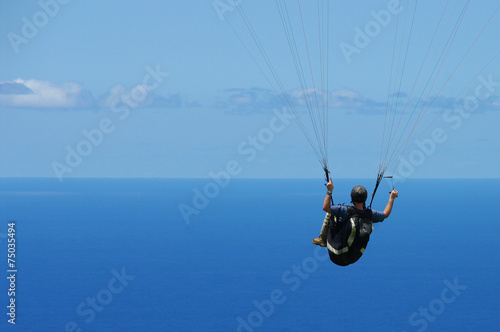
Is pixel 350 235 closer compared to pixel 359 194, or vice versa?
pixel 359 194

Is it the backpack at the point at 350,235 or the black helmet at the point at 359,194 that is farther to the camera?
the backpack at the point at 350,235

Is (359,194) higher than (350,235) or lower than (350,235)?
higher

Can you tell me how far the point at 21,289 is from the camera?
183 m

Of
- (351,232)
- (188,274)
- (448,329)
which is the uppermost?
(188,274)

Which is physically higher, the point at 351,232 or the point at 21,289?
the point at 21,289

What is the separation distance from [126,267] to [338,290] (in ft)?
210

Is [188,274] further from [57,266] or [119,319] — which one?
[57,266]

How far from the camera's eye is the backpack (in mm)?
14109

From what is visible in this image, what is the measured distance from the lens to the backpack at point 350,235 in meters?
14.1

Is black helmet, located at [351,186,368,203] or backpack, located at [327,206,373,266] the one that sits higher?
black helmet, located at [351,186,368,203]

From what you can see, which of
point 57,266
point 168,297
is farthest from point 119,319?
point 57,266

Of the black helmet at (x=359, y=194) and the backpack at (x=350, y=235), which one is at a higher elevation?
the black helmet at (x=359, y=194)

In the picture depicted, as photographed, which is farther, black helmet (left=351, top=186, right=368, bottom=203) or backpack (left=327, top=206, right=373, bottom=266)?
backpack (left=327, top=206, right=373, bottom=266)

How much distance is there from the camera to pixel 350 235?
46.5 feet
